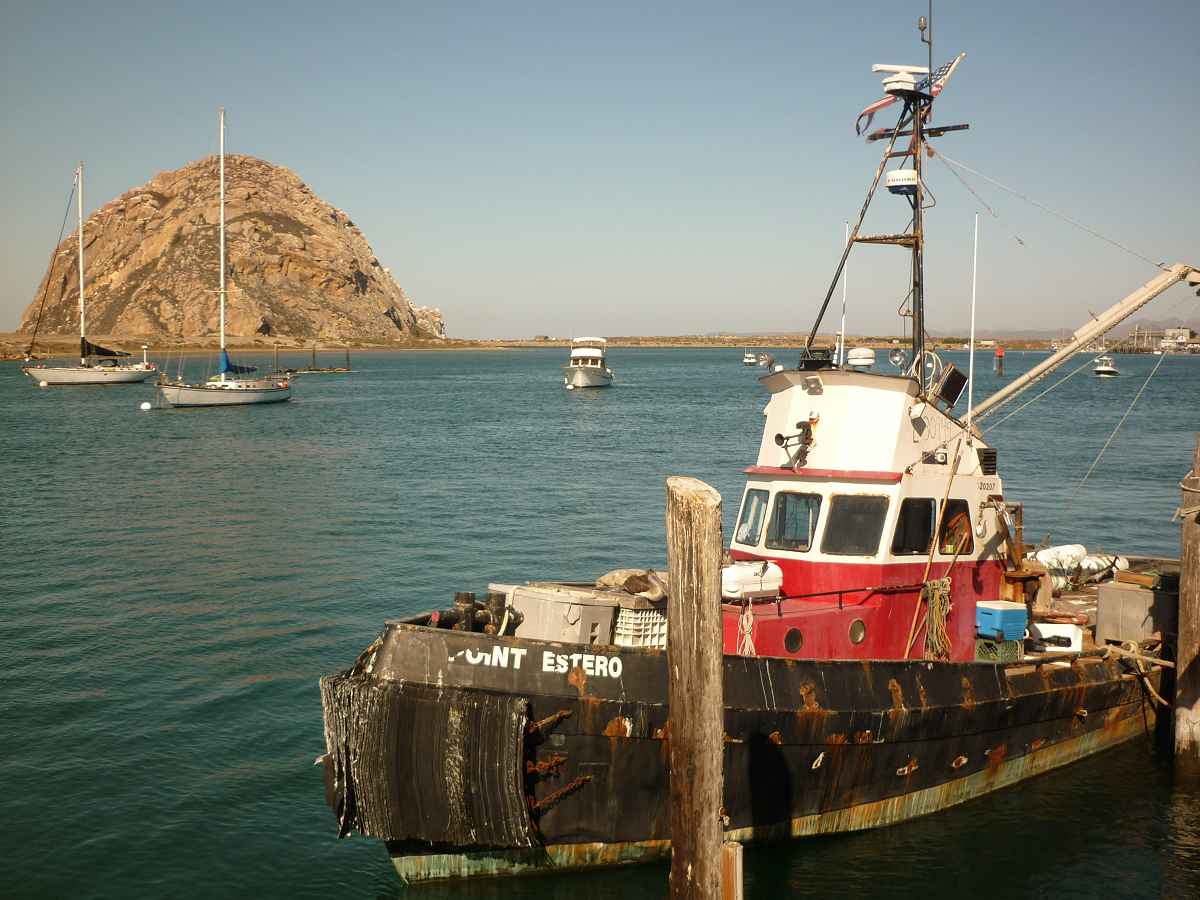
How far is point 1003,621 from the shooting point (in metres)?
13.2

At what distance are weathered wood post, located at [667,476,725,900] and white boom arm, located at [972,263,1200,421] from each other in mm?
8056

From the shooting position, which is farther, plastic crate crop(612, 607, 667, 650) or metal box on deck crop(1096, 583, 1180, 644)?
metal box on deck crop(1096, 583, 1180, 644)

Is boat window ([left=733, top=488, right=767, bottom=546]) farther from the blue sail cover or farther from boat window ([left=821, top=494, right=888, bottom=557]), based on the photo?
the blue sail cover

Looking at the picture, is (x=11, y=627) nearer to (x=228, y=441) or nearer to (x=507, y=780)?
(x=507, y=780)

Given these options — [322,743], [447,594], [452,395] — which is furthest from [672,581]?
[452,395]

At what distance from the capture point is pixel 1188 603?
13062 millimetres

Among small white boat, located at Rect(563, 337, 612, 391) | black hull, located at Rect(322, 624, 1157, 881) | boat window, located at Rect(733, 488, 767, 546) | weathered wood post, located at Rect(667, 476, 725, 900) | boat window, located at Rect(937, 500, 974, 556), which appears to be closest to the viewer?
weathered wood post, located at Rect(667, 476, 725, 900)

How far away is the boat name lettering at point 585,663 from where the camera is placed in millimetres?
9914

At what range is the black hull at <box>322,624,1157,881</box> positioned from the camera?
9.76 m

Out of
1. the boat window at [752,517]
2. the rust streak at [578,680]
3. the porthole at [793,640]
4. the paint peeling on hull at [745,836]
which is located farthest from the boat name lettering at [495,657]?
the boat window at [752,517]

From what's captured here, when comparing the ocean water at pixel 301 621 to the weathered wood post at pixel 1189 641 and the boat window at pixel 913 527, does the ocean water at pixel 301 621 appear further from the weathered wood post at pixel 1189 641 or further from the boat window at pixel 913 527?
the boat window at pixel 913 527

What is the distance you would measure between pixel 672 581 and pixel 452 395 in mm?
88797

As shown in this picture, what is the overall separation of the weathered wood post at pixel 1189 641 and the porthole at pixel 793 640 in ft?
16.7

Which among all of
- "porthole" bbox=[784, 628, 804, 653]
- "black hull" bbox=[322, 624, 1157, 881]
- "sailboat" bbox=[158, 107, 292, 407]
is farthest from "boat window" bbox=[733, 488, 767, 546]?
"sailboat" bbox=[158, 107, 292, 407]
